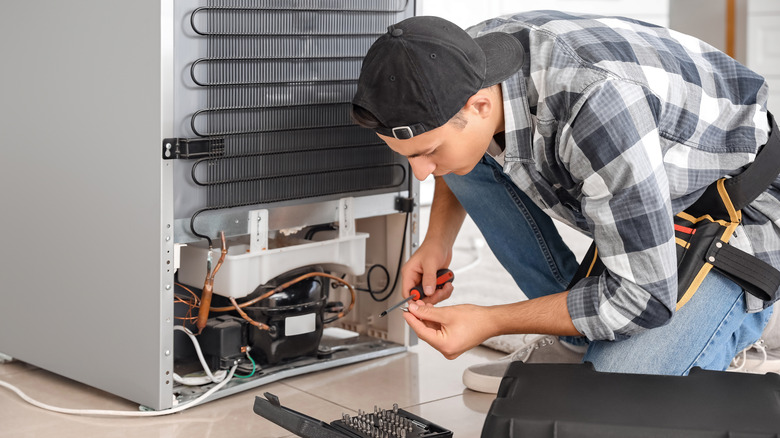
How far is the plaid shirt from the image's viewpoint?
1.12 metres

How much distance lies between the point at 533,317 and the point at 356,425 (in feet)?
0.99

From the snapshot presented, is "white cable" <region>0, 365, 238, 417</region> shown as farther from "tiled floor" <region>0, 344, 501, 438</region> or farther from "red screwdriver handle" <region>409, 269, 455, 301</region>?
"red screwdriver handle" <region>409, 269, 455, 301</region>

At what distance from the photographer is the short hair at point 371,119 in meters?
1.16

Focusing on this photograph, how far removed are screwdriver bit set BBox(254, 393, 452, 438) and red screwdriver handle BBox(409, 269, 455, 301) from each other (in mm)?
216

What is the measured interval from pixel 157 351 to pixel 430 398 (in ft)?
1.59

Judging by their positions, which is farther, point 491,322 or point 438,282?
point 438,282

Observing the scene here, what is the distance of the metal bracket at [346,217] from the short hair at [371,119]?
0.55 m

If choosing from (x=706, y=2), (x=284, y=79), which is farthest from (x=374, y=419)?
(x=706, y=2)

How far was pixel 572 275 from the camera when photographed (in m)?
1.63

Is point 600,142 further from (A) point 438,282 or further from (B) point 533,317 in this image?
(A) point 438,282

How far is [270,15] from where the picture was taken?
61.0 inches

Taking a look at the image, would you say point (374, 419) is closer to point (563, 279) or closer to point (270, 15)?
point (563, 279)

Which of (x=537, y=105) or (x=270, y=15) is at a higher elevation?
Result: (x=270, y=15)

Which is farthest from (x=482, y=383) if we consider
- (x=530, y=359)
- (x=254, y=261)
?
(x=254, y=261)
